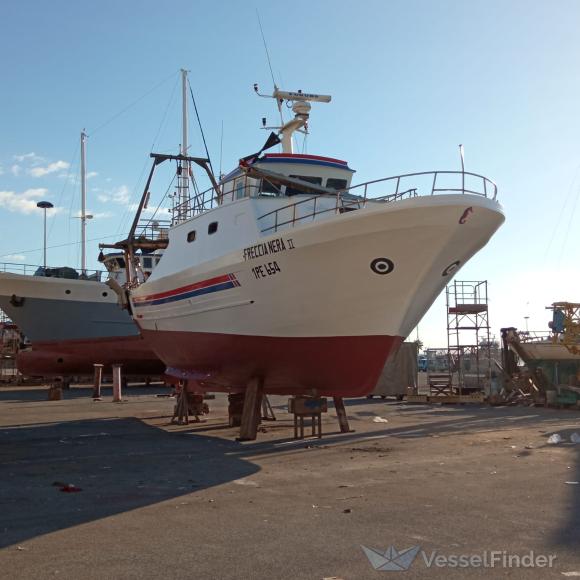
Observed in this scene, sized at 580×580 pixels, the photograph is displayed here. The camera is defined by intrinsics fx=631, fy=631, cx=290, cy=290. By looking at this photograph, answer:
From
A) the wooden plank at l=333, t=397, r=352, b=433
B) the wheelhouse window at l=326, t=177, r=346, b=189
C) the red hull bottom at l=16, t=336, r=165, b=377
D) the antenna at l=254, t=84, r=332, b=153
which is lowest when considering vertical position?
the wooden plank at l=333, t=397, r=352, b=433

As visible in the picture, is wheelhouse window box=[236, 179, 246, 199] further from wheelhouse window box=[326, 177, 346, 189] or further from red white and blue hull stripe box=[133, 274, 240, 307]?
red white and blue hull stripe box=[133, 274, 240, 307]

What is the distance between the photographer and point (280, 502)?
7.11 meters

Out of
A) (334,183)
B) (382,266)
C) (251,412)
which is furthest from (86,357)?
(382,266)

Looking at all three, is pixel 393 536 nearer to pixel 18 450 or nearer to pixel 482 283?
pixel 18 450

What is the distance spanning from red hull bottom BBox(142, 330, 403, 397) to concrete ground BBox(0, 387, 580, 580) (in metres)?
1.08

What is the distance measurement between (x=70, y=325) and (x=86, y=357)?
168cm

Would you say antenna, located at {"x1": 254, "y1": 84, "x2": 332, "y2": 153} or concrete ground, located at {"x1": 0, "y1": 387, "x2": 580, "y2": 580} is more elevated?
antenna, located at {"x1": 254, "y1": 84, "x2": 332, "y2": 153}

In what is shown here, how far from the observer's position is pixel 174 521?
20.5ft

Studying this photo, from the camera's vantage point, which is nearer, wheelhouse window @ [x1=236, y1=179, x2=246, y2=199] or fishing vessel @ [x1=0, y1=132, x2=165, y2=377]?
wheelhouse window @ [x1=236, y1=179, x2=246, y2=199]

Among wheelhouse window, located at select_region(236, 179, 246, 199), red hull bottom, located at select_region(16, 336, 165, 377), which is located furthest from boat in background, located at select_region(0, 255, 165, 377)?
wheelhouse window, located at select_region(236, 179, 246, 199)

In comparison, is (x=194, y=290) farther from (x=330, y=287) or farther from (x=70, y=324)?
(x=70, y=324)

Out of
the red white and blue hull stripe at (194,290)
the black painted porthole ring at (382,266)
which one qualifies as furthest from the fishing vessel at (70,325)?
the black painted porthole ring at (382,266)

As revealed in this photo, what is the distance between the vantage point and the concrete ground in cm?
496

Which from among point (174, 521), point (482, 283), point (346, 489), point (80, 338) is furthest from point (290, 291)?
point (80, 338)
